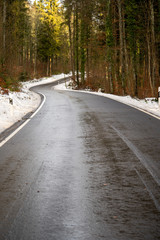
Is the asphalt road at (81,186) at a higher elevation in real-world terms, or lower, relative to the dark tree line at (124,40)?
lower

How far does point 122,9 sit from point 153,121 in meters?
22.9

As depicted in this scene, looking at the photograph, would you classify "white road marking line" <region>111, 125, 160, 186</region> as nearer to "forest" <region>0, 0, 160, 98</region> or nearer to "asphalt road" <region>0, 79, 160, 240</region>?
"asphalt road" <region>0, 79, 160, 240</region>

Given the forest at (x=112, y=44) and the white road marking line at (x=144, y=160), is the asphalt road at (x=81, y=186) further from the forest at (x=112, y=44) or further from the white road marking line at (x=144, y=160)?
the forest at (x=112, y=44)

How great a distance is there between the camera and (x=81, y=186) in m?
5.38

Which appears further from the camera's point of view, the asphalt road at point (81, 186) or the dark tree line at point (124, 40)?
the dark tree line at point (124, 40)

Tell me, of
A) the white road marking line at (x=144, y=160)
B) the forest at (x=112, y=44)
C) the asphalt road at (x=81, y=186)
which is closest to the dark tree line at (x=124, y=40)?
the forest at (x=112, y=44)

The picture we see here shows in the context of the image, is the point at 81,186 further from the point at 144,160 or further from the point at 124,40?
the point at 124,40

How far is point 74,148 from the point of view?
329 inches

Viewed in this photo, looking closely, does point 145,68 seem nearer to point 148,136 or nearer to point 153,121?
point 153,121

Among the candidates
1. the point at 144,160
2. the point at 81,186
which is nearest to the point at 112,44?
the point at 144,160

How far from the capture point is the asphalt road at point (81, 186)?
3.82 m

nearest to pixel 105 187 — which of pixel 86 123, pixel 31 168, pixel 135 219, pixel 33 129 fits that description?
pixel 135 219

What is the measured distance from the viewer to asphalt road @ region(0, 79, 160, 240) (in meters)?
3.82

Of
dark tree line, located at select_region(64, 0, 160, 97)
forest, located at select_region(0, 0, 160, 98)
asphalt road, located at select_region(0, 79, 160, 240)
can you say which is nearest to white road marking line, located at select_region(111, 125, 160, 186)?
asphalt road, located at select_region(0, 79, 160, 240)
